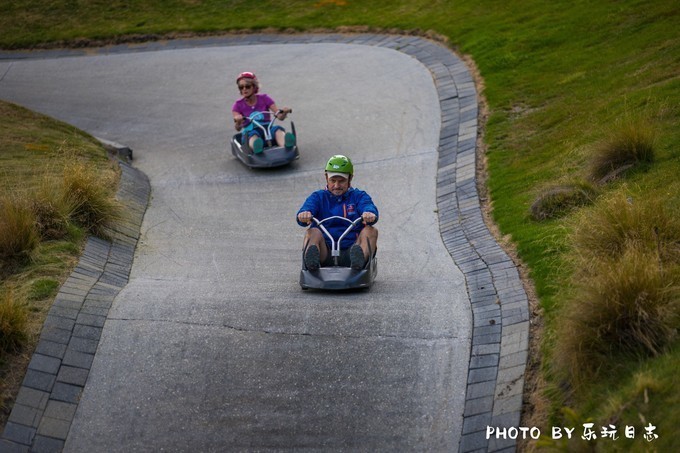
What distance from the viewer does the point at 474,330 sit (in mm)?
9172

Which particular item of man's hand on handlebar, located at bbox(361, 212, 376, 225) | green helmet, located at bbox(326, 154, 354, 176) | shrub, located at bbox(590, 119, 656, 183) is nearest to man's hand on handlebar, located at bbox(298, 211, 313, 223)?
man's hand on handlebar, located at bbox(361, 212, 376, 225)

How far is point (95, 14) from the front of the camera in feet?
83.2

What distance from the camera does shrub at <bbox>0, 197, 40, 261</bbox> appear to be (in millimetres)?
10234

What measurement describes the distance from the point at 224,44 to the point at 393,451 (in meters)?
16.6

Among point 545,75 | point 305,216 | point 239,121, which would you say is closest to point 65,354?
point 305,216

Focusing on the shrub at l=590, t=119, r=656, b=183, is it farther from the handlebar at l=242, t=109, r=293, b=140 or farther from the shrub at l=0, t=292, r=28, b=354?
the shrub at l=0, t=292, r=28, b=354

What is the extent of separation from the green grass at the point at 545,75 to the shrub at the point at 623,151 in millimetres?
45

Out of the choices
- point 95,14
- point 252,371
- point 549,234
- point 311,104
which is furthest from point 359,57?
point 252,371

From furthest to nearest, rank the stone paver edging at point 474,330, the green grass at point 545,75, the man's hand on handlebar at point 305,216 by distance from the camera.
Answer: the man's hand on handlebar at point 305,216 < the green grass at point 545,75 < the stone paver edging at point 474,330

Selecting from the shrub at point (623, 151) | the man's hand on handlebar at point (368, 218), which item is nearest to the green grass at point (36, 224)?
the man's hand on handlebar at point (368, 218)

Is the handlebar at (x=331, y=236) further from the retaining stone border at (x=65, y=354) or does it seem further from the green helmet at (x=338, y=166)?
the retaining stone border at (x=65, y=354)

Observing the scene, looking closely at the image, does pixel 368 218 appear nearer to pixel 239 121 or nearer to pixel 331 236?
pixel 331 236

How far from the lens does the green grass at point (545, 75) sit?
29.8 feet

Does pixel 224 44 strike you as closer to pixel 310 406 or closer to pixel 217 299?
Result: pixel 217 299
